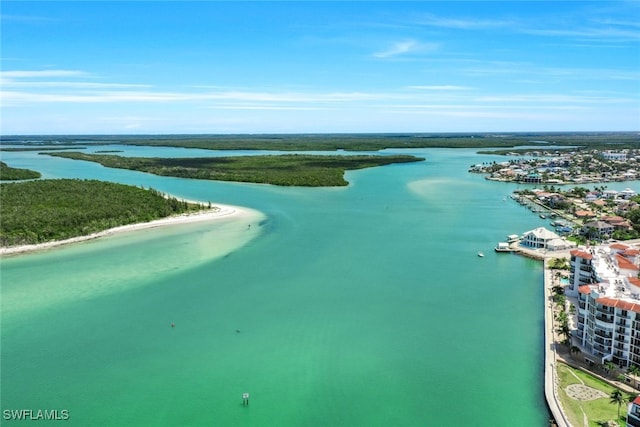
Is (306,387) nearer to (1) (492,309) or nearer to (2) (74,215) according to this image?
(1) (492,309)

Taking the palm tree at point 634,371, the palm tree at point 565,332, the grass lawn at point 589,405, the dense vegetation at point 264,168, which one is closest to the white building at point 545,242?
the palm tree at point 565,332

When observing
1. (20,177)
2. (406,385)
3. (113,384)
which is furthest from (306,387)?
(20,177)

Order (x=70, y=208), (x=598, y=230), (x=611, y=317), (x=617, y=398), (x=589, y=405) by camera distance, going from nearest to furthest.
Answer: (x=617, y=398) < (x=589, y=405) < (x=611, y=317) < (x=598, y=230) < (x=70, y=208)

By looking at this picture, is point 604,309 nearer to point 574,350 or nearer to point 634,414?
point 574,350

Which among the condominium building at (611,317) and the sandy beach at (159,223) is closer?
the condominium building at (611,317)

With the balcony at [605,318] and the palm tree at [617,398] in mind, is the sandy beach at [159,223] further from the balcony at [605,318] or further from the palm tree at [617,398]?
the palm tree at [617,398]

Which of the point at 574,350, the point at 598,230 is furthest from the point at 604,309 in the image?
the point at 598,230

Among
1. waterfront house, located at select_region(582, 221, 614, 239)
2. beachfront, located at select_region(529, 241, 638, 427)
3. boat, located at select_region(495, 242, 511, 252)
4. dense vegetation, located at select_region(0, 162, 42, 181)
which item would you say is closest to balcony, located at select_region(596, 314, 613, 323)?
beachfront, located at select_region(529, 241, 638, 427)
